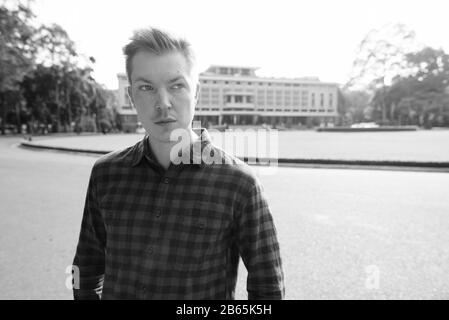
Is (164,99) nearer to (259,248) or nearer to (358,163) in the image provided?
(259,248)

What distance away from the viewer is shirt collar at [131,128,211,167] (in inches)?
55.9

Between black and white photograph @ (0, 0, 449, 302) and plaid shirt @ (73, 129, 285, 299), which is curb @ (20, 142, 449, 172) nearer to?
black and white photograph @ (0, 0, 449, 302)

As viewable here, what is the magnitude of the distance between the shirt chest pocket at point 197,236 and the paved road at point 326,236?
2.14m

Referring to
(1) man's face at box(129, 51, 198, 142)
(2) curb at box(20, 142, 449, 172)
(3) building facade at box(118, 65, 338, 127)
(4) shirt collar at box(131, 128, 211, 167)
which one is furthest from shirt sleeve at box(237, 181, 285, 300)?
(3) building facade at box(118, 65, 338, 127)

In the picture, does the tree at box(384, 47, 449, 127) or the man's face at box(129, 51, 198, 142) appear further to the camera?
the tree at box(384, 47, 449, 127)

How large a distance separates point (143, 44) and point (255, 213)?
70 centimetres

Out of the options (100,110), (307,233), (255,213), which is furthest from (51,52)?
(255,213)

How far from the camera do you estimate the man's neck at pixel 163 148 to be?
1433mm

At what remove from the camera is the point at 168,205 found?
4.55ft

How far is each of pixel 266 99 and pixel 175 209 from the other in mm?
84753

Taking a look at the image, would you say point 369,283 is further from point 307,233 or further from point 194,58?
point 194,58

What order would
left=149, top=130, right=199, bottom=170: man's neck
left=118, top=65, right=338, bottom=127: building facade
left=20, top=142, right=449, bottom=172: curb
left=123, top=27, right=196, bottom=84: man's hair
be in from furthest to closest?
left=118, top=65, right=338, bottom=127: building facade < left=20, top=142, right=449, bottom=172: curb < left=149, top=130, right=199, bottom=170: man's neck < left=123, top=27, right=196, bottom=84: man's hair

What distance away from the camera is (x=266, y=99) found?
84.6m

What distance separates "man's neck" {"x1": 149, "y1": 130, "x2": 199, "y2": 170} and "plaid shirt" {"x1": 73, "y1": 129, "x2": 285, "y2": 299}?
0.02 m
